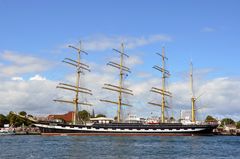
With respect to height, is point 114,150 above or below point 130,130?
below

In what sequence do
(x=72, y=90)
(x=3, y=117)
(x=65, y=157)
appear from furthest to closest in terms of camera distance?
(x=3, y=117), (x=72, y=90), (x=65, y=157)

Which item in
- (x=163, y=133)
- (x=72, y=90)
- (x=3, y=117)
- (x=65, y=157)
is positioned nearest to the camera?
(x=65, y=157)

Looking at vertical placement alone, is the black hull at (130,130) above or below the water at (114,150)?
above

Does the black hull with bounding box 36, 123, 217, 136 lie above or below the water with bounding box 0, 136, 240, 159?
above

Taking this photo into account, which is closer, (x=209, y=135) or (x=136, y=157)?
(x=136, y=157)

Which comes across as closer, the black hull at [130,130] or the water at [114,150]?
the water at [114,150]

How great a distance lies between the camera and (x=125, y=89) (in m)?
135

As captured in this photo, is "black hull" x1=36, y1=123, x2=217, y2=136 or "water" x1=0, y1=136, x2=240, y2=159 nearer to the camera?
"water" x1=0, y1=136, x2=240, y2=159

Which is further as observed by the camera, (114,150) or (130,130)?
(130,130)

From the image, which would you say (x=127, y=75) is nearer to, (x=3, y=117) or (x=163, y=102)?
(x=163, y=102)

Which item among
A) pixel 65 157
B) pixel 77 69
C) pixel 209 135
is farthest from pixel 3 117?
pixel 65 157

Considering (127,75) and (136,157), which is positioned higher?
(127,75)

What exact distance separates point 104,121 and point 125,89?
14.0m

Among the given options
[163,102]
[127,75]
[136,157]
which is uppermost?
[127,75]
